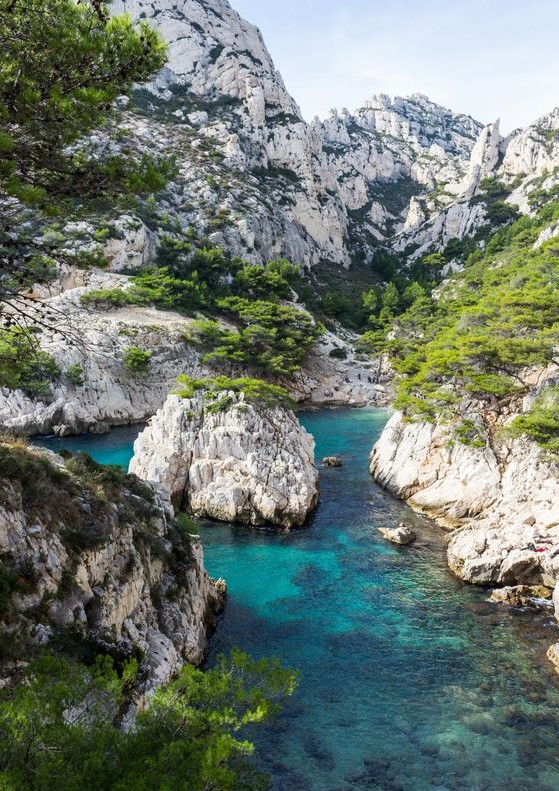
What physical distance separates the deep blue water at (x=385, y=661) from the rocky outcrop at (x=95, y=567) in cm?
305

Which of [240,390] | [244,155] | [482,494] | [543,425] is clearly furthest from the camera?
[244,155]

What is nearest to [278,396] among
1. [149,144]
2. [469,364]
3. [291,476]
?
[291,476]

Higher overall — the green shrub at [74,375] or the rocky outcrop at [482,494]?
the green shrub at [74,375]

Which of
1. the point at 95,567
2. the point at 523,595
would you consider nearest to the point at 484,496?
the point at 523,595

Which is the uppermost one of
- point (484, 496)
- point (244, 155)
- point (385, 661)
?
point (244, 155)

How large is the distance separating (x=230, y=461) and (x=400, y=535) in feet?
33.7

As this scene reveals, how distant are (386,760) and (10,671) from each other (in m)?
9.70

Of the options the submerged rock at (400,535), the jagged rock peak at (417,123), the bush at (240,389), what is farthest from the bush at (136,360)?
the jagged rock peak at (417,123)

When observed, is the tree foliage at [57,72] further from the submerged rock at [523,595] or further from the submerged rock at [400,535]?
the submerged rock at [400,535]

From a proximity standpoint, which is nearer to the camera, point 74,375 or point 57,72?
point 57,72

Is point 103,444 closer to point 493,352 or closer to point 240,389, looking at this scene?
point 240,389

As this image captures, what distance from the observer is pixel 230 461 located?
2981cm

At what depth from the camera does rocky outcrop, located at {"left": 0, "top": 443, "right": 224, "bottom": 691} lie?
11062mm

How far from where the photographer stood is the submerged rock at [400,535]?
26641 mm
